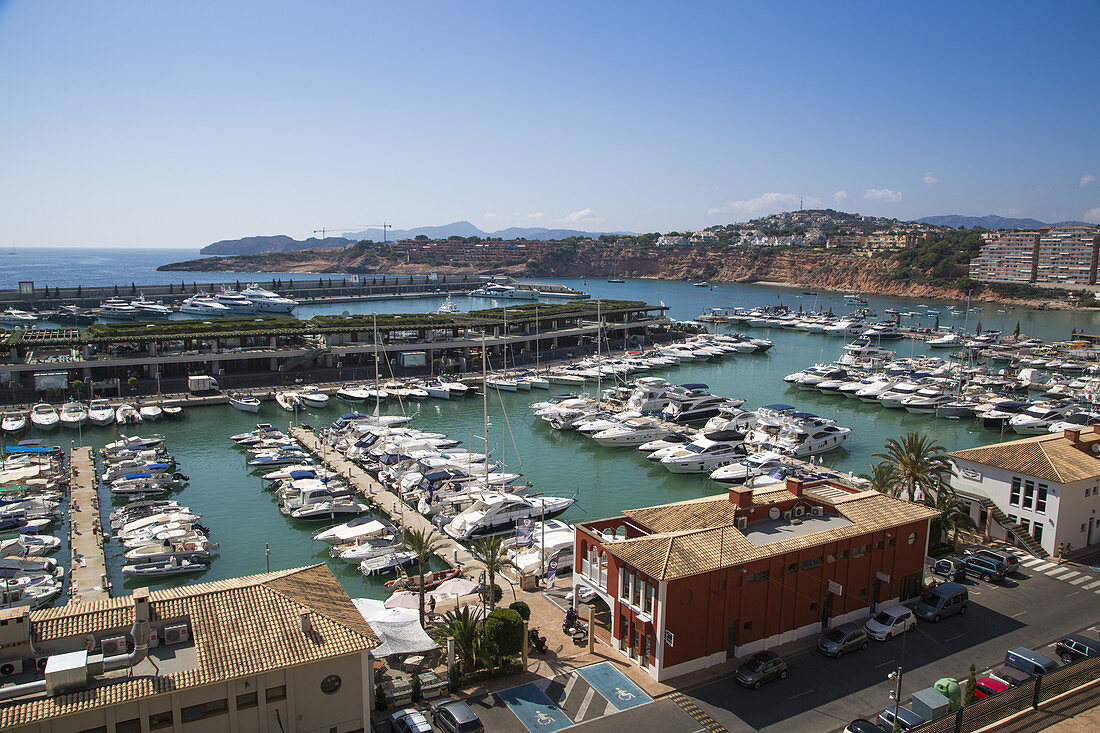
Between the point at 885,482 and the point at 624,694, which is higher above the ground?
the point at 885,482

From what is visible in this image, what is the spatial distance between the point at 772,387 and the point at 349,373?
124ft

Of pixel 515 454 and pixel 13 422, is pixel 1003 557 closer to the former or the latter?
pixel 515 454

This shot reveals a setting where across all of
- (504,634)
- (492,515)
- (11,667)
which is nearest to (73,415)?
(492,515)

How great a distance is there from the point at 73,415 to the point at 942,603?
166ft

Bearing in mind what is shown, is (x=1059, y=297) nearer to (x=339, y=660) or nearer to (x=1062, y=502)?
(x=1062, y=502)

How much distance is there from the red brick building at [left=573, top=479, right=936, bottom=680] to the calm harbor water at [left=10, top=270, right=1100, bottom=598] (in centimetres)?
1105

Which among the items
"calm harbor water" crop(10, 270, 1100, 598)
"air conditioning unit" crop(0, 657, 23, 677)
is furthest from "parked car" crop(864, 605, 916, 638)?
"air conditioning unit" crop(0, 657, 23, 677)

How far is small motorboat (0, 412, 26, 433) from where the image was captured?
4653cm

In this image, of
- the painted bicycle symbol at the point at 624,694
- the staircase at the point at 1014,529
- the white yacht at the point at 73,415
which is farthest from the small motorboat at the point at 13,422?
the staircase at the point at 1014,529

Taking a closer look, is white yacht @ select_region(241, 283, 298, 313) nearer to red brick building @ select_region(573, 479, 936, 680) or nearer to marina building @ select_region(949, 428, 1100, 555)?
red brick building @ select_region(573, 479, 936, 680)

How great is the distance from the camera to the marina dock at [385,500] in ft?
94.0

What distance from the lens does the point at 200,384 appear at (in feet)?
185

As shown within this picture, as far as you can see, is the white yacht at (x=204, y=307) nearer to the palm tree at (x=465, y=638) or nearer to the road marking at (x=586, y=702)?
the palm tree at (x=465, y=638)

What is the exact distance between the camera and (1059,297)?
150500mm
